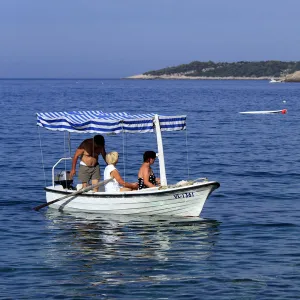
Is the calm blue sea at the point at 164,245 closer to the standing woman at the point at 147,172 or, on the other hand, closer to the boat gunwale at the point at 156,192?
the boat gunwale at the point at 156,192

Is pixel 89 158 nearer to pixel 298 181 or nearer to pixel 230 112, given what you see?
pixel 298 181

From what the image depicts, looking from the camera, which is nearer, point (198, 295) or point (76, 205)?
point (198, 295)

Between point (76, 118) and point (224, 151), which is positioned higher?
point (76, 118)

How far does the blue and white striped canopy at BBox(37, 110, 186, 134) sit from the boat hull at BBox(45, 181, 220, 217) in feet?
4.60

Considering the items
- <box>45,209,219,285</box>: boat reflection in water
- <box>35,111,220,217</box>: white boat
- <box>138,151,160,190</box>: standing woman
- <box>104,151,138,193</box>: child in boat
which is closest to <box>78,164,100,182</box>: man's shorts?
<box>35,111,220,217</box>: white boat

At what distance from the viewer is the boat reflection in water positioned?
47.5 feet

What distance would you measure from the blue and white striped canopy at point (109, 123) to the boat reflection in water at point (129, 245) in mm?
1974

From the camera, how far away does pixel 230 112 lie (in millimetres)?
68250

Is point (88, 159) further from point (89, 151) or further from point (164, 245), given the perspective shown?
point (164, 245)

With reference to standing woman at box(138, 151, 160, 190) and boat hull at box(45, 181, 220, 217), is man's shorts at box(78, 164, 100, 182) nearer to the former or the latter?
boat hull at box(45, 181, 220, 217)

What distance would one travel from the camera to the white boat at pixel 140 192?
18297 millimetres

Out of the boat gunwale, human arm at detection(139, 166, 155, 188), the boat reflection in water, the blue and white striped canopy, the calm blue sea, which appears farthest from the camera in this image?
human arm at detection(139, 166, 155, 188)

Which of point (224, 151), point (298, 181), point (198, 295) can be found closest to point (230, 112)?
point (224, 151)

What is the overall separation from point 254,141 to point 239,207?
2104 centimetres
